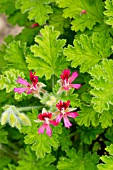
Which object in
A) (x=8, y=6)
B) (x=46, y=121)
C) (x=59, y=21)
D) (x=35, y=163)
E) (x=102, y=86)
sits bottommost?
(x=35, y=163)

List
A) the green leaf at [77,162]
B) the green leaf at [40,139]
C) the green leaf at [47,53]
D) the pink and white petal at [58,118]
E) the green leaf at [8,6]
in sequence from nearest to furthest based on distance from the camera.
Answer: the pink and white petal at [58,118]
the green leaf at [40,139]
the green leaf at [47,53]
the green leaf at [77,162]
the green leaf at [8,6]

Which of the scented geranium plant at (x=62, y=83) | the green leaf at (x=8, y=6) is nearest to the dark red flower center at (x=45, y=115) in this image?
the scented geranium plant at (x=62, y=83)

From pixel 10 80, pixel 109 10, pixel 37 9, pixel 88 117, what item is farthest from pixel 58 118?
pixel 37 9

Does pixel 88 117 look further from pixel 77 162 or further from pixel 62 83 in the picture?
pixel 77 162

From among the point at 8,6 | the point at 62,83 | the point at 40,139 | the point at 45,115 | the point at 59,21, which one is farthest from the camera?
the point at 8,6

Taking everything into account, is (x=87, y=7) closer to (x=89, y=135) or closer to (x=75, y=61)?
(x=75, y=61)

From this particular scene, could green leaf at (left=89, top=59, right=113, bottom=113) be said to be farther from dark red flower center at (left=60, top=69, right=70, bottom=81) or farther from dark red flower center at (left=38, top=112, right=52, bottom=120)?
dark red flower center at (left=38, top=112, right=52, bottom=120)

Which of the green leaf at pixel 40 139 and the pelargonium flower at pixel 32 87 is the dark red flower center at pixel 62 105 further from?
the green leaf at pixel 40 139

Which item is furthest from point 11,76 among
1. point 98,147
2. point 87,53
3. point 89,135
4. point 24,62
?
point 98,147
